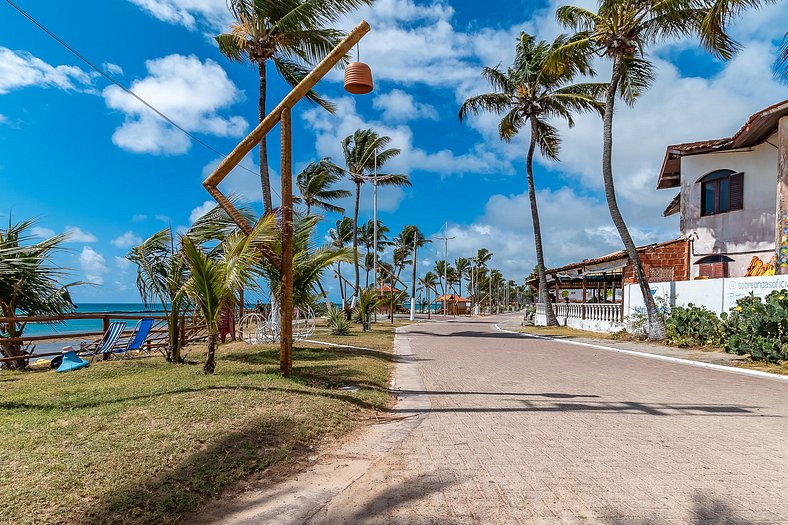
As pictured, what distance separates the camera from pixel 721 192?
57.5ft

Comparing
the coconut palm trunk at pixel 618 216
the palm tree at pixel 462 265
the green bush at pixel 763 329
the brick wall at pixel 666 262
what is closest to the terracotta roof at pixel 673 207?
the brick wall at pixel 666 262

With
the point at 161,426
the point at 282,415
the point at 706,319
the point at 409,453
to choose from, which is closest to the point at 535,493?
the point at 409,453

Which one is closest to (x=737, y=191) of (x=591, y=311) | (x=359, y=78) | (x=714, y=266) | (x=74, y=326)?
(x=714, y=266)

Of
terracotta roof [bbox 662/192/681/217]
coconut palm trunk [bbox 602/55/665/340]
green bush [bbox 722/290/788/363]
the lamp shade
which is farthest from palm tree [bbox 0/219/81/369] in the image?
terracotta roof [bbox 662/192/681/217]

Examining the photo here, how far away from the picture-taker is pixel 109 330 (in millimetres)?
10953

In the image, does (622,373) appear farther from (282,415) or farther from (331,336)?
(331,336)

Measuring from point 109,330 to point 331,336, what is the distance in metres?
6.72

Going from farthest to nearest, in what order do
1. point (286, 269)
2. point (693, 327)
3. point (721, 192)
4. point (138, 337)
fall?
point (721, 192) → point (693, 327) → point (138, 337) → point (286, 269)

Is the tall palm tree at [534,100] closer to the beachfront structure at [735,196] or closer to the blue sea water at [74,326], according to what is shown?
the beachfront structure at [735,196]

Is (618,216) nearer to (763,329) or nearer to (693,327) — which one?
(693,327)

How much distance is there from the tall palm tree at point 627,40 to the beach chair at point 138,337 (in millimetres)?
14305

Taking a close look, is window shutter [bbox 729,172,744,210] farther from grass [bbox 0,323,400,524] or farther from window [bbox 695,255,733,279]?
grass [bbox 0,323,400,524]

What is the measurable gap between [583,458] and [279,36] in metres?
15.5

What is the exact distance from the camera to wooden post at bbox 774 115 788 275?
13.1m
